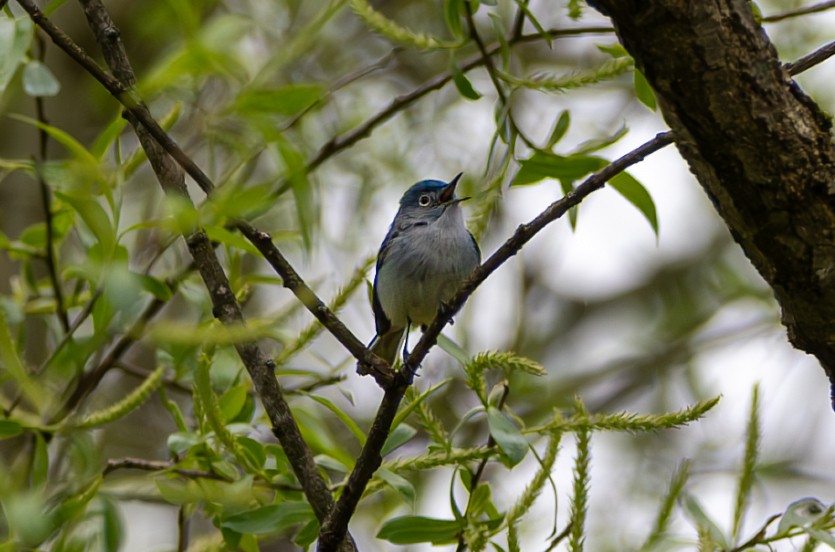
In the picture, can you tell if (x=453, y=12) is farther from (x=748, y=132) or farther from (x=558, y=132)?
(x=748, y=132)

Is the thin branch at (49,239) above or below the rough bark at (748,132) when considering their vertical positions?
above

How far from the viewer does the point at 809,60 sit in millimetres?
1941

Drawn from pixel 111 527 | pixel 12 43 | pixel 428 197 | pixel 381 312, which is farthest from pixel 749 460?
pixel 428 197

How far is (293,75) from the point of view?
509 cm

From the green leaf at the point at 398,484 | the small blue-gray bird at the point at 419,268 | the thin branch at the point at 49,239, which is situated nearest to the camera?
the green leaf at the point at 398,484

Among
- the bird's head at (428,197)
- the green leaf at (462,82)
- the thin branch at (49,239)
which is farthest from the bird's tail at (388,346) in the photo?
the green leaf at (462,82)

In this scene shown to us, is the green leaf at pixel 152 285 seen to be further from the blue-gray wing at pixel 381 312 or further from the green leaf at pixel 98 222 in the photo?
the blue-gray wing at pixel 381 312

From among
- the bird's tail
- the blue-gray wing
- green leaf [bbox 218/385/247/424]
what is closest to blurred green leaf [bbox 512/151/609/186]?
green leaf [bbox 218/385/247/424]

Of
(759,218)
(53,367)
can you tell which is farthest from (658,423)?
(53,367)

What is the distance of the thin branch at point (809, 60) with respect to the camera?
1.90 m

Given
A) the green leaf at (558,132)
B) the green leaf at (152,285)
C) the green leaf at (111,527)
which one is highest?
the green leaf at (558,132)

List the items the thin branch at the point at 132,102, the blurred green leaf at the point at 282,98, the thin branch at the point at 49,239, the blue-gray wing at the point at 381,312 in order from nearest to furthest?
the blurred green leaf at the point at 282,98, the thin branch at the point at 132,102, the thin branch at the point at 49,239, the blue-gray wing at the point at 381,312

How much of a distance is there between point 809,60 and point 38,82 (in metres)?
1.66

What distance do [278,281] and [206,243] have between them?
0.61m
